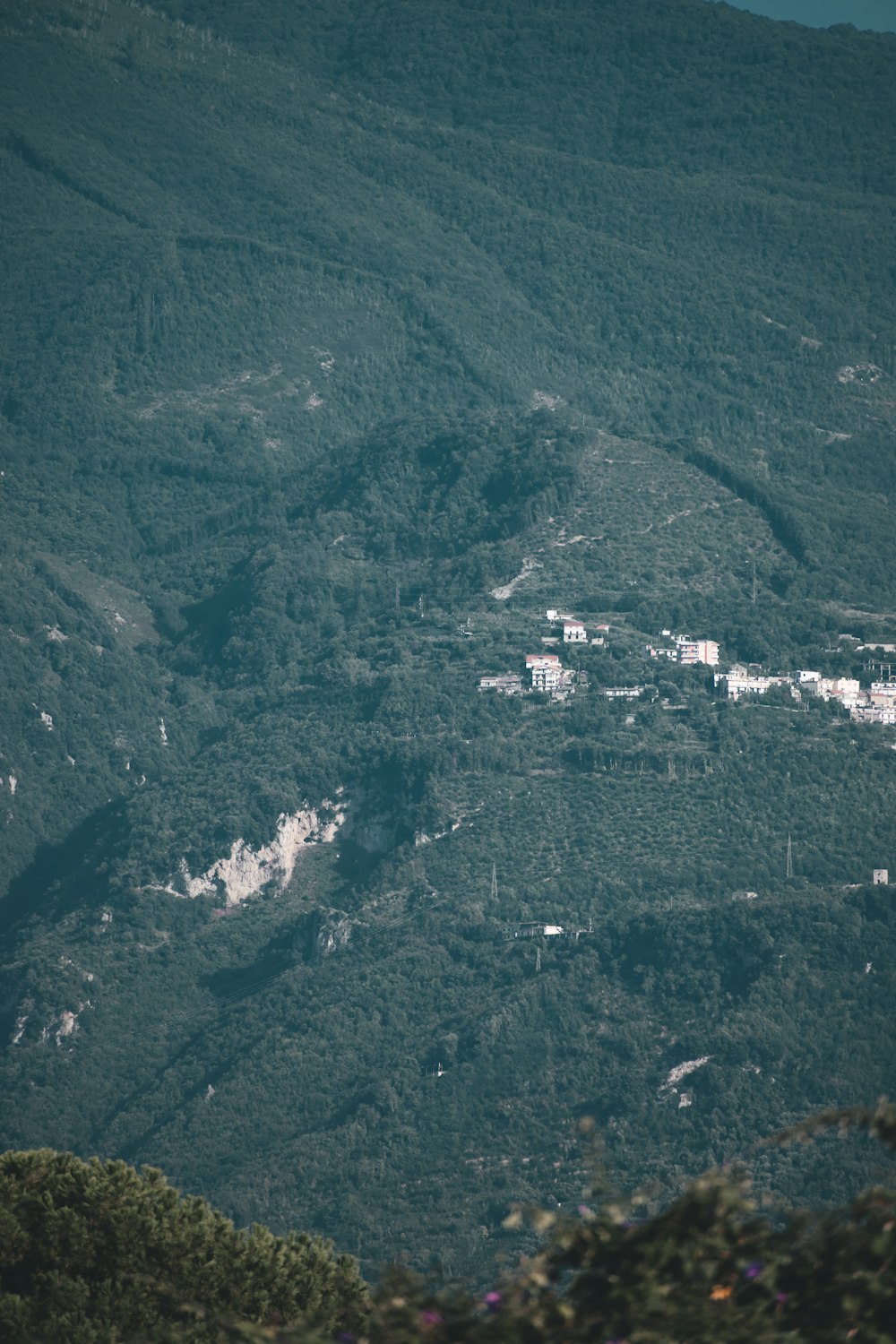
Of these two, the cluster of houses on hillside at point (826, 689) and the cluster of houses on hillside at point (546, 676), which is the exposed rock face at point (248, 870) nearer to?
the cluster of houses on hillside at point (546, 676)

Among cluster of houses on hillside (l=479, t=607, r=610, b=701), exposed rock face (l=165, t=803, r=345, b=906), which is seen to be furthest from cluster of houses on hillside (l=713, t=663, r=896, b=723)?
exposed rock face (l=165, t=803, r=345, b=906)

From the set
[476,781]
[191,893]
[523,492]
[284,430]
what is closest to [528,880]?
[476,781]

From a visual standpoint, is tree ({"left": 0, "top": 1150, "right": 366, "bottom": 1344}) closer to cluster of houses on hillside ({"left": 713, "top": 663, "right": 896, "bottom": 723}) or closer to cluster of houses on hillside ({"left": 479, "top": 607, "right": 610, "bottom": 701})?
cluster of houses on hillside ({"left": 479, "top": 607, "right": 610, "bottom": 701})

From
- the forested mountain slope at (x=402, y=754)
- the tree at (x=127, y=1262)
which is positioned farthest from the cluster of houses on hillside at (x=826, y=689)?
the tree at (x=127, y=1262)

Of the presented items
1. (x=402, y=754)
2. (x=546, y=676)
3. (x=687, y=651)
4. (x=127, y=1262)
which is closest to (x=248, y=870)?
Answer: (x=402, y=754)

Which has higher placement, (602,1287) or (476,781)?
(602,1287)

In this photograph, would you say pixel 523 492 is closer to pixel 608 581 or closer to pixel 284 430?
pixel 608 581
